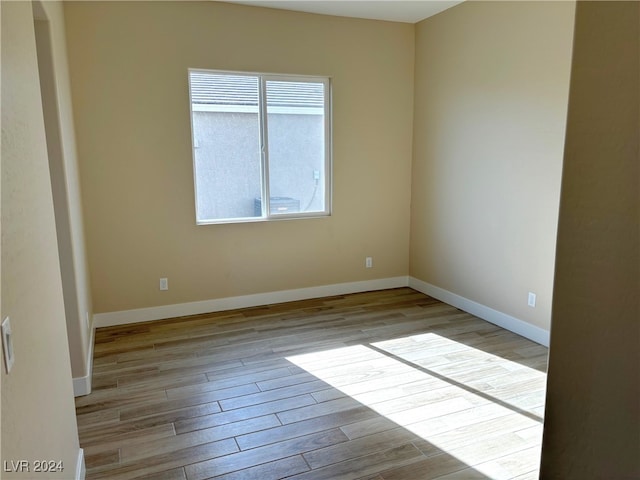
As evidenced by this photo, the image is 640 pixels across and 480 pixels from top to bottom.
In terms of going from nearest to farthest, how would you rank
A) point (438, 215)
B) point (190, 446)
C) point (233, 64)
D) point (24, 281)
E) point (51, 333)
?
1. point (24, 281)
2. point (51, 333)
3. point (190, 446)
4. point (233, 64)
5. point (438, 215)

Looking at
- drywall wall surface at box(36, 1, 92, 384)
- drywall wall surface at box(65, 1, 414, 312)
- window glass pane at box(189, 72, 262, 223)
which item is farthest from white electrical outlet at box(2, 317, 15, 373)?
window glass pane at box(189, 72, 262, 223)

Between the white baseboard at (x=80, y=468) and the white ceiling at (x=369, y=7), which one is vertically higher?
the white ceiling at (x=369, y=7)

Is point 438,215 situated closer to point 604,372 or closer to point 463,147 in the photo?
point 463,147

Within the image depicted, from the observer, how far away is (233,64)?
3.95 metres

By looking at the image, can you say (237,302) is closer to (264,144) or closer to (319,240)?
(319,240)

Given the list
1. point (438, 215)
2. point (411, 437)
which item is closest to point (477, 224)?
point (438, 215)

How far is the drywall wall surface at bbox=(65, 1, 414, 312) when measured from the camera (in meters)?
3.63

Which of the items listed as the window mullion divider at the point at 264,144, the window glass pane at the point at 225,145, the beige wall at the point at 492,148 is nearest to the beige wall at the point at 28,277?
the window glass pane at the point at 225,145

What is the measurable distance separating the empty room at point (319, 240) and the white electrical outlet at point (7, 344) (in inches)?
0.5

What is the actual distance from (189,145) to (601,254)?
3734mm

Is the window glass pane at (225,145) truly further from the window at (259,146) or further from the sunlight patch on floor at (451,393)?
the sunlight patch on floor at (451,393)

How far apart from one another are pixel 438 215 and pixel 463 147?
2.46 ft

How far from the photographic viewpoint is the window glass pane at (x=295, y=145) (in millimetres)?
4234

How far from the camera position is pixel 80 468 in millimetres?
1936
